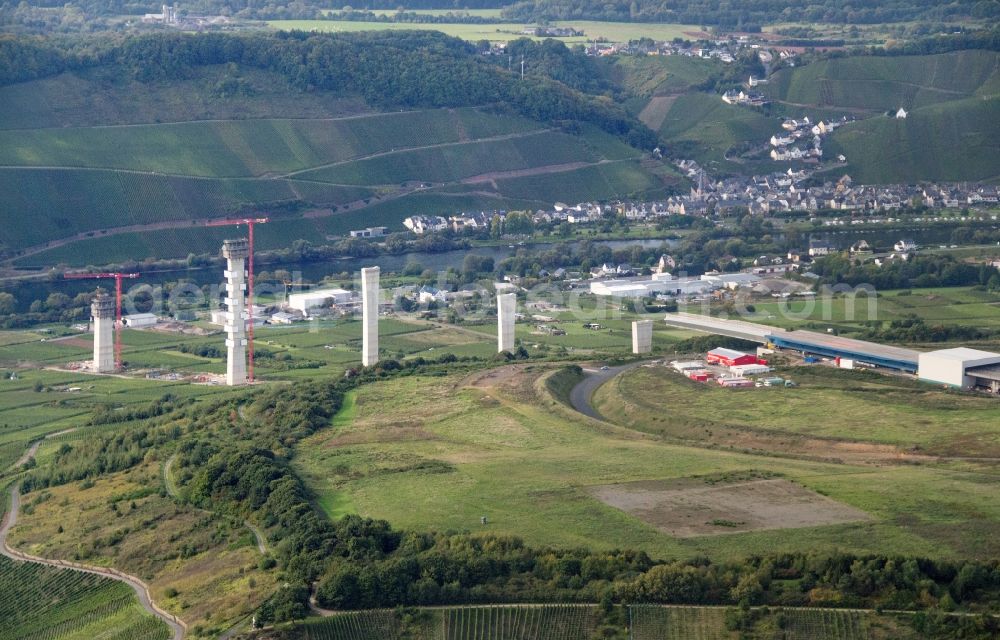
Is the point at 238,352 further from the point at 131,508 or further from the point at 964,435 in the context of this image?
the point at 964,435

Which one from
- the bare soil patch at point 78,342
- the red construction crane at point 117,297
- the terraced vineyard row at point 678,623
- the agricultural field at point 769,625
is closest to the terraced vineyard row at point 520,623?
the terraced vineyard row at point 678,623

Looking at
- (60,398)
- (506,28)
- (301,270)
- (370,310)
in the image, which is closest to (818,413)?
(370,310)

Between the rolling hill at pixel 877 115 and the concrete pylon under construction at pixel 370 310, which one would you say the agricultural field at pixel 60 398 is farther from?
the rolling hill at pixel 877 115

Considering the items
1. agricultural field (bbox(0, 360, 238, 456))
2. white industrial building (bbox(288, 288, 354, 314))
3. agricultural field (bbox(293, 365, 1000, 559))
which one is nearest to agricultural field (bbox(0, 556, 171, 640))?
agricultural field (bbox(293, 365, 1000, 559))

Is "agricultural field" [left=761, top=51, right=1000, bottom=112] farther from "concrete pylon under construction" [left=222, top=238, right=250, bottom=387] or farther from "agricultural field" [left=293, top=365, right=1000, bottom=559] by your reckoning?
"agricultural field" [left=293, top=365, right=1000, bottom=559]

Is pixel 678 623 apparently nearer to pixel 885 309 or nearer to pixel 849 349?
pixel 849 349

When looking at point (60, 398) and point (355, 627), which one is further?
point (60, 398)
